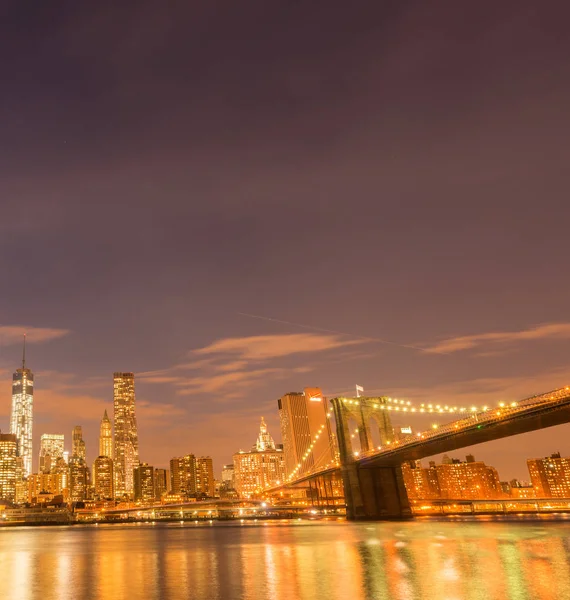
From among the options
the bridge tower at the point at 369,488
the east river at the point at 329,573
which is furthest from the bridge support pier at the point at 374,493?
the east river at the point at 329,573

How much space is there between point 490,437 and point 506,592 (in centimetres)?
5652

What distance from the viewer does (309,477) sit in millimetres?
124875

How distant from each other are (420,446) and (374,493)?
19.0 meters

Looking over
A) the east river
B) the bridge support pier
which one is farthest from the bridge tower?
the east river

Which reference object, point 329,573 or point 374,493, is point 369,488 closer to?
point 374,493

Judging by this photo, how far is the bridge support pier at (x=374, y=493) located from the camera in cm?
9062

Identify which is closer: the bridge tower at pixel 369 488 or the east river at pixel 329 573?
the east river at pixel 329 573

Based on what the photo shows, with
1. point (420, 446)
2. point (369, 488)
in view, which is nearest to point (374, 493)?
point (369, 488)

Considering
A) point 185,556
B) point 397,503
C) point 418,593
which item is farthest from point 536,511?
point 418,593

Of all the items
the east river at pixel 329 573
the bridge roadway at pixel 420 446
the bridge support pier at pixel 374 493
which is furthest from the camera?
the bridge support pier at pixel 374 493

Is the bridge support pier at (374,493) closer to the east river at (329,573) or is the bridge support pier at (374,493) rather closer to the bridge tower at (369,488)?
the bridge tower at (369,488)

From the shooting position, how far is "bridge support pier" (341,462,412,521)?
9062 cm

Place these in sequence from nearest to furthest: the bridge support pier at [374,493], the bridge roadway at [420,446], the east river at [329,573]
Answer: the east river at [329,573] < the bridge roadway at [420,446] < the bridge support pier at [374,493]

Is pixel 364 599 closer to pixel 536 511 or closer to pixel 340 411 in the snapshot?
pixel 340 411
